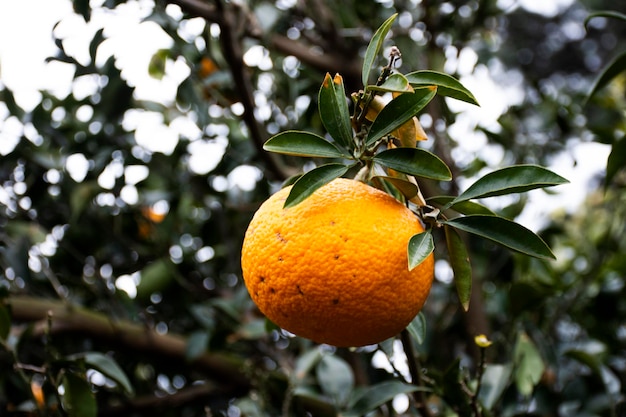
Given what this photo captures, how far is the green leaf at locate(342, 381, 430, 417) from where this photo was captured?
761 millimetres

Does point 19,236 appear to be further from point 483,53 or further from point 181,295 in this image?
point 483,53

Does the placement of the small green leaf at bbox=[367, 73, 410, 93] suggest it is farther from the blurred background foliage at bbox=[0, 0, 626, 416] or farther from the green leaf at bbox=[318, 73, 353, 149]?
the blurred background foliage at bbox=[0, 0, 626, 416]

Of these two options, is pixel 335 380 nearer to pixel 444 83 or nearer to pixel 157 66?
pixel 444 83

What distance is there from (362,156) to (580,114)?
121 centimetres

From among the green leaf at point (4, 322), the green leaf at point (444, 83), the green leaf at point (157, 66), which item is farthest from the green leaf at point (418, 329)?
the green leaf at point (157, 66)

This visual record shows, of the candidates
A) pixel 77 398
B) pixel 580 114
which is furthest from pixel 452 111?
pixel 77 398

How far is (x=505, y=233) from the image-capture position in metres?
0.56

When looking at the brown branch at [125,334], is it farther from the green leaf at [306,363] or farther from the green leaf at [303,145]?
the green leaf at [303,145]

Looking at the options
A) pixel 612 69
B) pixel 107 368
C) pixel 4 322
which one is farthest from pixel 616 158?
pixel 4 322

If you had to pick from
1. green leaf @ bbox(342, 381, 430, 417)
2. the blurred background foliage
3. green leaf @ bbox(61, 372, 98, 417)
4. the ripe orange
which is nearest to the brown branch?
the blurred background foliage

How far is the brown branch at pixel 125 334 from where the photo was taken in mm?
1217

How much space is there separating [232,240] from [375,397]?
804 millimetres

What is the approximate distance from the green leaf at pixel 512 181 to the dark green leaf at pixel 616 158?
37 cm

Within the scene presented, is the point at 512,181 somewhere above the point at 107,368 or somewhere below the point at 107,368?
above
